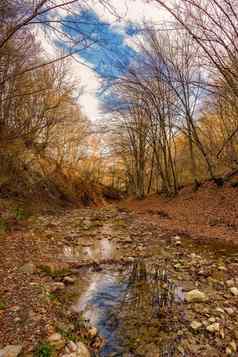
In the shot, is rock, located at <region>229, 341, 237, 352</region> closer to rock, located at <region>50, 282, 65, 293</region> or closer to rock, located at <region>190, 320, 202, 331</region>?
rock, located at <region>190, 320, 202, 331</region>

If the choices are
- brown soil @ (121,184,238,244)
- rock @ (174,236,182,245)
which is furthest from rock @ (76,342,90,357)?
brown soil @ (121,184,238,244)

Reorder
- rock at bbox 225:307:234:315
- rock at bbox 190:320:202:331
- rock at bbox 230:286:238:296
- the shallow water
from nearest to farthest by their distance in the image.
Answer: the shallow water → rock at bbox 190:320:202:331 → rock at bbox 225:307:234:315 → rock at bbox 230:286:238:296

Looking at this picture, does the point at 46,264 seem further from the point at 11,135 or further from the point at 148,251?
the point at 11,135

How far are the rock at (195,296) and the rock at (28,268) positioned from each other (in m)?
2.71

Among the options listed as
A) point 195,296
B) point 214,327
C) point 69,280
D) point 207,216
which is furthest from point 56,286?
point 207,216

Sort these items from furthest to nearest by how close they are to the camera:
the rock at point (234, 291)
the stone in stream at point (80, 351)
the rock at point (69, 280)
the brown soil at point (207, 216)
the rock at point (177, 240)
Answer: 1. the brown soil at point (207, 216)
2. the rock at point (177, 240)
3. the rock at point (69, 280)
4. the rock at point (234, 291)
5. the stone in stream at point (80, 351)

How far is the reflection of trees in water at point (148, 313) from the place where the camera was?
265cm

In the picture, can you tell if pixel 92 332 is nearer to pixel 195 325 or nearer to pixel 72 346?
pixel 72 346

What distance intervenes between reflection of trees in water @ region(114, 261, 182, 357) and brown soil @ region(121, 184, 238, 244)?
3.13m

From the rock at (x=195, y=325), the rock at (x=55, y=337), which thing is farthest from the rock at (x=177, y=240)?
the rock at (x=55, y=337)

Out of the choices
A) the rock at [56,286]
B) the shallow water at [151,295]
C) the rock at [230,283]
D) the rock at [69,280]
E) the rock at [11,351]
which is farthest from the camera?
the rock at [69,280]

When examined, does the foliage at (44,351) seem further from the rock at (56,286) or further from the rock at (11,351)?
the rock at (56,286)

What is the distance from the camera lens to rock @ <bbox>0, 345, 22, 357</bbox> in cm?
216

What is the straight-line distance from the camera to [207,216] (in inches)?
353
